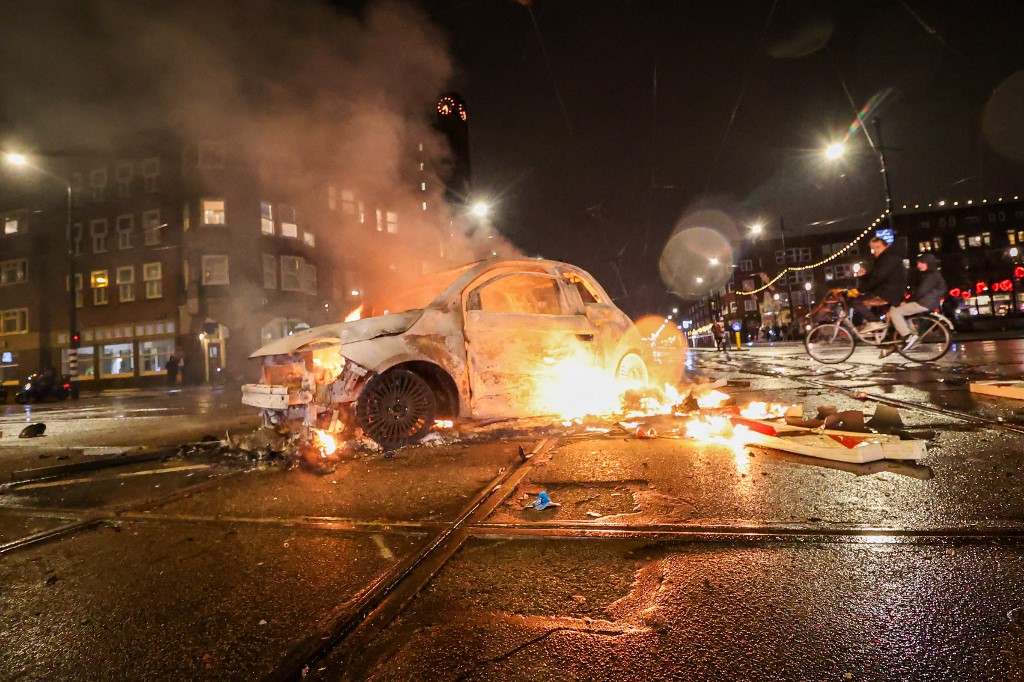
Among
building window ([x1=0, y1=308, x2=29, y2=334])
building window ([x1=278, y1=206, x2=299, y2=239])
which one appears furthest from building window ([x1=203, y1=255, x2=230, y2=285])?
building window ([x1=0, y1=308, x2=29, y2=334])

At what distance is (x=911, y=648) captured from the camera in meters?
1.35

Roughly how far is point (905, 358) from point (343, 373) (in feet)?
33.7

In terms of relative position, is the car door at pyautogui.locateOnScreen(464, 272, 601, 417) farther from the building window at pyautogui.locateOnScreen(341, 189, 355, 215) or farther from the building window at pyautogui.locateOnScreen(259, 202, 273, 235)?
the building window at pyautogui.locateOnScreen(259, 202, 273, 235)

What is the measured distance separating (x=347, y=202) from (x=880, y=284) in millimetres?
12531

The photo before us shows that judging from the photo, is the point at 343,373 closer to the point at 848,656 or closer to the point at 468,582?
the point at 468,582

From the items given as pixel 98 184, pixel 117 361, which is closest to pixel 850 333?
pixel 117 361

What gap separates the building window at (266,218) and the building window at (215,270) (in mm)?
2180

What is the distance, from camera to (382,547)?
88.1 inches

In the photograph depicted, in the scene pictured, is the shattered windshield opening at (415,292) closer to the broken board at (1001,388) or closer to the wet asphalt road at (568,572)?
the wet asphalt road at (568,572)

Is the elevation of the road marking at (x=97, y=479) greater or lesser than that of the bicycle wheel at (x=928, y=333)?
lesser

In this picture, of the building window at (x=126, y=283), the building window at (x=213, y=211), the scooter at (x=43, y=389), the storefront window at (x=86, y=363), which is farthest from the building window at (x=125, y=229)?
the scooter at (x=43, y=389)

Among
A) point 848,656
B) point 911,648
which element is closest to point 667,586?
point 848,656

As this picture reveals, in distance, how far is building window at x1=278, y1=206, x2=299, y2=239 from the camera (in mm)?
24641

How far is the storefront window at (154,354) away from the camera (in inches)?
965
